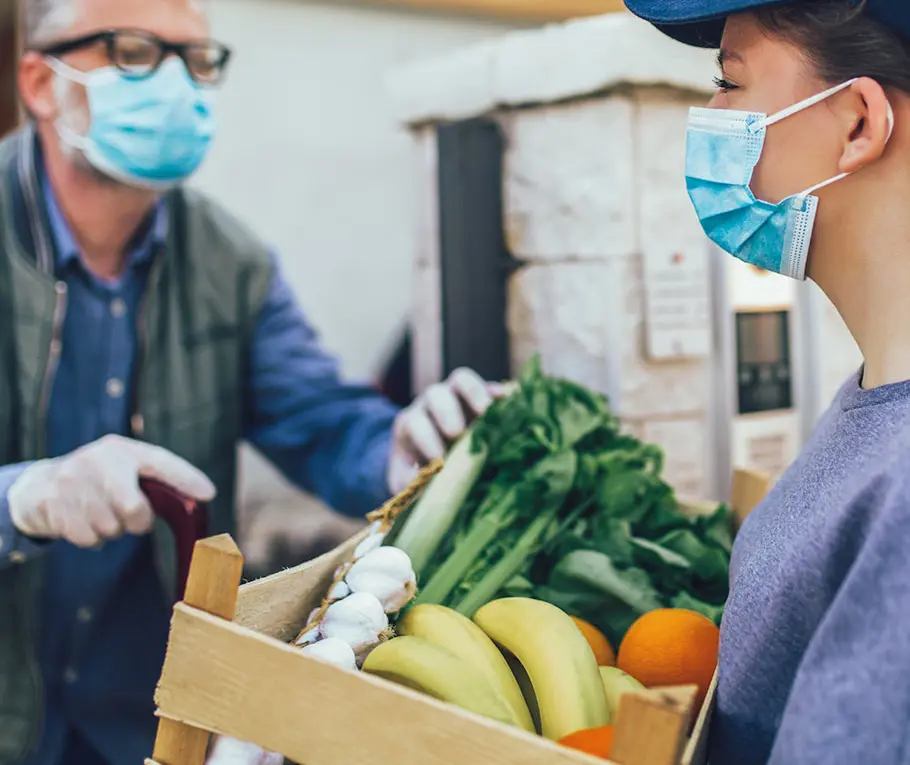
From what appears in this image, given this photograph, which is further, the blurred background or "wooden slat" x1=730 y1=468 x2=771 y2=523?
the blurred background

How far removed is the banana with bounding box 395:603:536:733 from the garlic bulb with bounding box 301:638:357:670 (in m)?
0.12

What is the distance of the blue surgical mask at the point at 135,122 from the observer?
219 centimetres

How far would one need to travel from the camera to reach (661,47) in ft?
7.48

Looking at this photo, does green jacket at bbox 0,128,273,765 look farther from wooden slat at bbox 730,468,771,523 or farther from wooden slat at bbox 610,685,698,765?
wooden slat at bbox 610,685,698,765

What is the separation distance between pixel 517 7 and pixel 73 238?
8.43ft

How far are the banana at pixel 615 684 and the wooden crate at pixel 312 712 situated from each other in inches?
4.5

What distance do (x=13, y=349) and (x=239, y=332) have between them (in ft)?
1.89

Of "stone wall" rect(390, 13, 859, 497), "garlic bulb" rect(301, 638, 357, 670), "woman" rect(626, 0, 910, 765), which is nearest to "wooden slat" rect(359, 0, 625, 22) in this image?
"stone wall" rect(390, 13, 859, 497)

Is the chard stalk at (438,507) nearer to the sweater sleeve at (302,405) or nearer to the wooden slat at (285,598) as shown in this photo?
the wooden slat at (285,598)

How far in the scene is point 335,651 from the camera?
103 centimetres

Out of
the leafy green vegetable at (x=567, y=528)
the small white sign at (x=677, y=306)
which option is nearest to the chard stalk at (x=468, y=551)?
the leafy green vegetable at (x=567, y=528)

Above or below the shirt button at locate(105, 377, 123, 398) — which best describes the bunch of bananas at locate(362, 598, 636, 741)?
below

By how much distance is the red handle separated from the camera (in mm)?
1461

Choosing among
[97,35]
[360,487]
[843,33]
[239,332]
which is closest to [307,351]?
[239,332]
